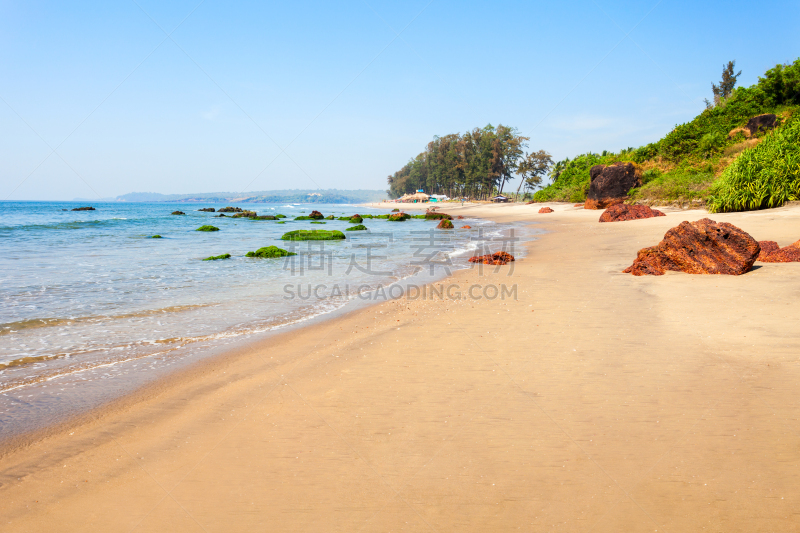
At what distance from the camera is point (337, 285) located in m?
10.5

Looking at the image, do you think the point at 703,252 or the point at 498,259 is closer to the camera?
the point at 703,252

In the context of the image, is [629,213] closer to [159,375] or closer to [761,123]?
[761,123]

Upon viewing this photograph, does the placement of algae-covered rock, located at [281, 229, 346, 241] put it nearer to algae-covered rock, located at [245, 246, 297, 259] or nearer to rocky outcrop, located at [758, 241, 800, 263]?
algae-covered rock, located at [245, 246, 297, 259]

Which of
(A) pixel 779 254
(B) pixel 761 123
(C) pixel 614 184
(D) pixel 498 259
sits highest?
(B) pixel 761 123

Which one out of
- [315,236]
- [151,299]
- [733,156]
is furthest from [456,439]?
[733,156]

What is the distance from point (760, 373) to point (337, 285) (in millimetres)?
8183

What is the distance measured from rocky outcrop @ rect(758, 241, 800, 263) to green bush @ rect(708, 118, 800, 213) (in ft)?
33.5

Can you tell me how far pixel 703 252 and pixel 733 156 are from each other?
25.9 meters

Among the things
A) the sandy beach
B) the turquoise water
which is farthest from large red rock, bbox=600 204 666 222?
the sandy beach

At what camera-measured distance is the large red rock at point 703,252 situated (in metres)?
8.52

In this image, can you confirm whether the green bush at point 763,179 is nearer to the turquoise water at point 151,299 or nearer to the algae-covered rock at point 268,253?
the turquoise water at point 151,299

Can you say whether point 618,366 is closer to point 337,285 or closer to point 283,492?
point 283,492

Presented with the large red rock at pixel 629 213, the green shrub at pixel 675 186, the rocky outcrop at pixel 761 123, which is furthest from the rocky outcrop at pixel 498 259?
the rocky outcrop at pixel 761 123

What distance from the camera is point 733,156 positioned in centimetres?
2800
